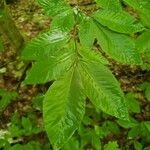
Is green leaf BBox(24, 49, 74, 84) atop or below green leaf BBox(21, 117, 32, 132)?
atop

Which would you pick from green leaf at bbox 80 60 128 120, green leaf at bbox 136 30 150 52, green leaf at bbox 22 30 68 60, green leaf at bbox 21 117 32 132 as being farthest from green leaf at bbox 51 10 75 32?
green leaf at bbox 21 117 32 132

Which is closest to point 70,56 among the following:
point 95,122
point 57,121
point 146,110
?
point 57,121

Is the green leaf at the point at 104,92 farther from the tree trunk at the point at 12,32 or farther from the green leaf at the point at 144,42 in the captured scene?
the tree trunk at the point at 12,32

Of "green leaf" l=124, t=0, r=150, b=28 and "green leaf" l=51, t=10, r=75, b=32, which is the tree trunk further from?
"green leaf" l=51, t=10, r=75, b=32

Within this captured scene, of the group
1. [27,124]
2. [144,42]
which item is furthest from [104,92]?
[27,124]

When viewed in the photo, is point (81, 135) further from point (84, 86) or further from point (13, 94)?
point (84, 86)

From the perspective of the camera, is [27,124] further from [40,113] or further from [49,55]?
[49,55]
